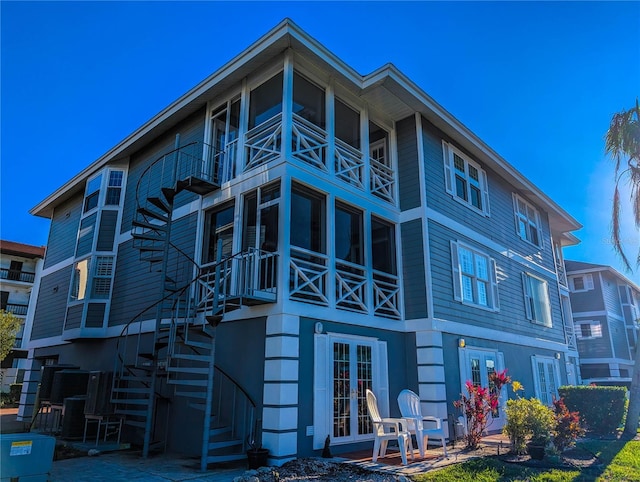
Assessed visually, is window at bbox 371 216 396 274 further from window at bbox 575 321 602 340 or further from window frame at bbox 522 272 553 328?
window at bbox 575 321 602 340

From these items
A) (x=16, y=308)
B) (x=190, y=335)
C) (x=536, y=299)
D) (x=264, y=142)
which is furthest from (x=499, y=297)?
(x=16, y=308)

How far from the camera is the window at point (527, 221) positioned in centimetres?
1549

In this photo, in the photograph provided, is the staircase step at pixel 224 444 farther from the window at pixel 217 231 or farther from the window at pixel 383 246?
the window at pixel 383 246

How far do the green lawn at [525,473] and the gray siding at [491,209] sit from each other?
18.9 feet

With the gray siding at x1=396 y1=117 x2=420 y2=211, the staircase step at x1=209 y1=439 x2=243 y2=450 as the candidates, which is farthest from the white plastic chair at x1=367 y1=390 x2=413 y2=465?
the gray siding at x1=396 y1=117 x2=420 y2=211

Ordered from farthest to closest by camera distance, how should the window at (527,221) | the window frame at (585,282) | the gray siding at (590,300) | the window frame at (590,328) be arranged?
the window frame at (585,282), the gray siding at (590,300), the window frame at (590,328), the window at (527,221)

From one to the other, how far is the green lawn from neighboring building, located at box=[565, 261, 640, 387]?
2183 cm

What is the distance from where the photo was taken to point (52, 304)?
607 inches

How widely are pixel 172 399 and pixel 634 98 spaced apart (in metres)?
14.3

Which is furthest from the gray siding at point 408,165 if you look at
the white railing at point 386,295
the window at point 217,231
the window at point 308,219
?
the window at point 217,231

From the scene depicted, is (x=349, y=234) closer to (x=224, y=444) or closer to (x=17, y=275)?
(x=224, y=444)

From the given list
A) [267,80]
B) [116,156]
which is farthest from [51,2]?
[116,156]

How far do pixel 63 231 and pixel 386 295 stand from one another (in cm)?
1230

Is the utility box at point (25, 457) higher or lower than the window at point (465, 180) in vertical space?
lower
